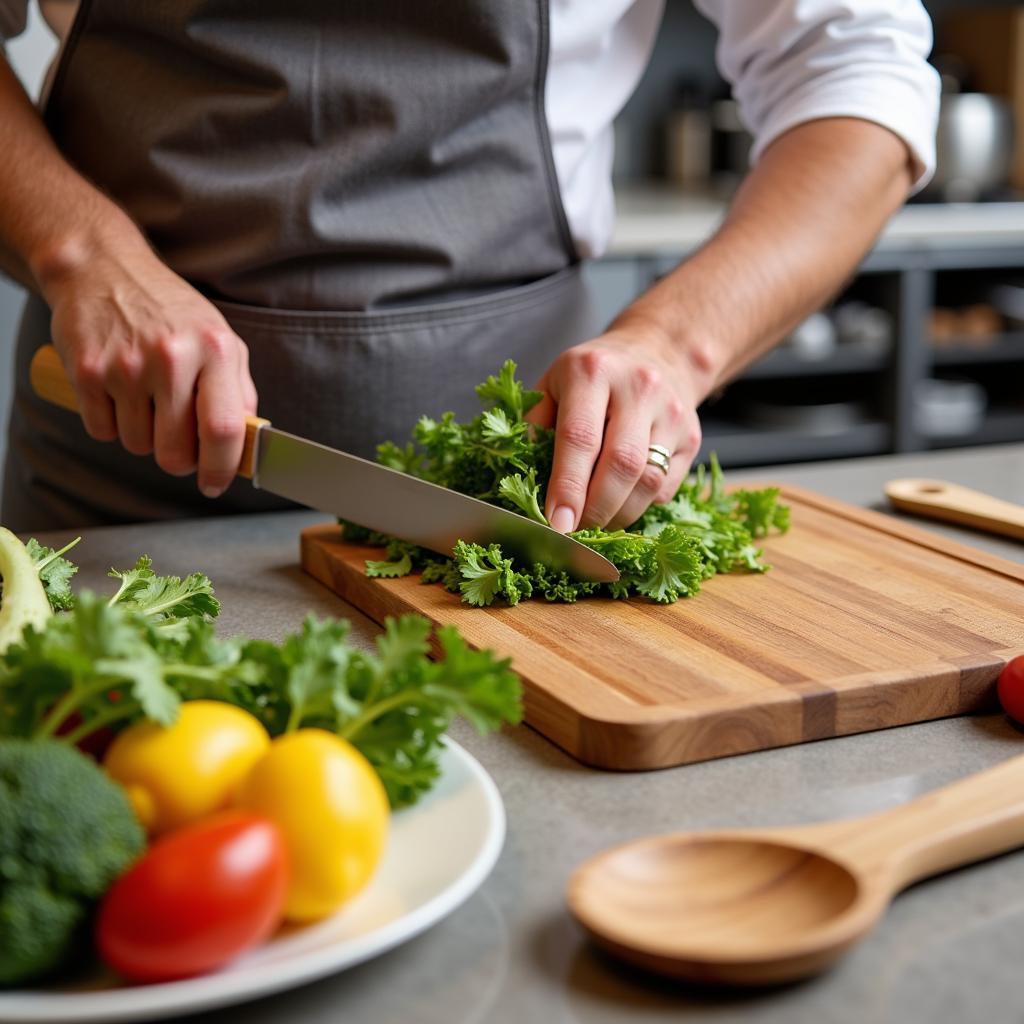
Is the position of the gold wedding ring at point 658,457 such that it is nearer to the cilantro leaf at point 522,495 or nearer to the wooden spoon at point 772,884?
the cilantro leaf at point 522,495

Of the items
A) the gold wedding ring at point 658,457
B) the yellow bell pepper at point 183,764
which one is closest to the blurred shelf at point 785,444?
the gold wedding ring at point 658,457

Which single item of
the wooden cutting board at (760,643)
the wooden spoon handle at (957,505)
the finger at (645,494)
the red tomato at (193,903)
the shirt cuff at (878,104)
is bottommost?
the wooden spoon handle at (957,505)

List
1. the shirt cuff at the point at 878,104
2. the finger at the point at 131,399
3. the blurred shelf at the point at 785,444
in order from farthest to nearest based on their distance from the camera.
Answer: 1. the blurred shelf at the point at 785,444
2. the shirt cuff at the point at 878,104
3. the finger at the point at 131,399

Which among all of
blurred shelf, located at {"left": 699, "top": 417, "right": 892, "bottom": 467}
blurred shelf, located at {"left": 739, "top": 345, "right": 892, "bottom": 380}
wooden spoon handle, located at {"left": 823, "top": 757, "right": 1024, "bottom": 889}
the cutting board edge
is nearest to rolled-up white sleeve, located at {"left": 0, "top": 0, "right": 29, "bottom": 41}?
the cutting board edge

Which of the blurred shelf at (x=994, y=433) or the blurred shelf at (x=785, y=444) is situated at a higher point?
the blurred shelf at (x=785, y=444)

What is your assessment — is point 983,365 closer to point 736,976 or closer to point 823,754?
point 823,754

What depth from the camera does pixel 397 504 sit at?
1.16 metres

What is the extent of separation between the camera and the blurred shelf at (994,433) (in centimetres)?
350

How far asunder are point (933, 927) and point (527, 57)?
3.56 feet

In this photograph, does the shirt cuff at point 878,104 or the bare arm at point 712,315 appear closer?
the bare arm at point 712,315

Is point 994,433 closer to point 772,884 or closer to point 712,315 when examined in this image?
point 712,315

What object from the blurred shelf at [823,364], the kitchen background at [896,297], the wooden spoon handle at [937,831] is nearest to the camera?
the wooden spoon handle at [937,831]

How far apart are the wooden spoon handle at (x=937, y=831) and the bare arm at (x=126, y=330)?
2.28ft

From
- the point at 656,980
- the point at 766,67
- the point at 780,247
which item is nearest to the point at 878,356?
the point at 766,67
